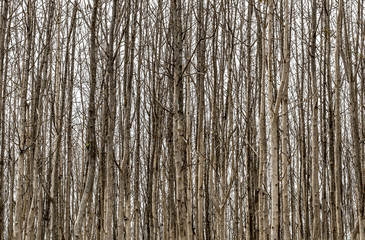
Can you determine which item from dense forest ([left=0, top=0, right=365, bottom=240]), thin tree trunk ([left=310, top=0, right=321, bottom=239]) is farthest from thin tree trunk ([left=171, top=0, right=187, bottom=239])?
thin tree trunk ([left=310, top=0, right=321, bottom=239])

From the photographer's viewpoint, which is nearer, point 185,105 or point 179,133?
point 179,133

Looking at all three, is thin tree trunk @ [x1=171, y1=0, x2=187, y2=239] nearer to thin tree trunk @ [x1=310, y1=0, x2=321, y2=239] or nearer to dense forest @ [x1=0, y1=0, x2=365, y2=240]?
dense forest @ [x1=0, y1=0, x2=365, y2=240]

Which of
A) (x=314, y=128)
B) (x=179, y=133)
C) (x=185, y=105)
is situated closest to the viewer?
(x=179, y=133)

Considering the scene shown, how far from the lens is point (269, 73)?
377cm

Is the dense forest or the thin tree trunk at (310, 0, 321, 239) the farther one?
the thin tree trunk at (310, 0, 321, 239)

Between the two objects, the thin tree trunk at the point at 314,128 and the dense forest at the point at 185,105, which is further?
the thin tree trunk at the point at 314,128

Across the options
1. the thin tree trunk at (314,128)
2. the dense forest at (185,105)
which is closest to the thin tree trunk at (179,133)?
the dense forest at (185,105)

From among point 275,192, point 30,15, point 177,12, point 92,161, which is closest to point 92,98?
point 92,161

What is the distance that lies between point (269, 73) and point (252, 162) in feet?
9.08

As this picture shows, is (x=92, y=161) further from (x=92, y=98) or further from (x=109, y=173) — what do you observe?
(x=109, y=173)

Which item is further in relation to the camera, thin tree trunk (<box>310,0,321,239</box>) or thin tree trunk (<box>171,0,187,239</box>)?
thin tree trunk (<box>310,0,321,239</box>)

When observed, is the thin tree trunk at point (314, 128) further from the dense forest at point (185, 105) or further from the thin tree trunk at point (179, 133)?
the thin tree trunk at point (179, 133)

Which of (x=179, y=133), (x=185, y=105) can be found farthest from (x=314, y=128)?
(x=185, y=105)

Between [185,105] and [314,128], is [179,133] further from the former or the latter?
[185,105]
